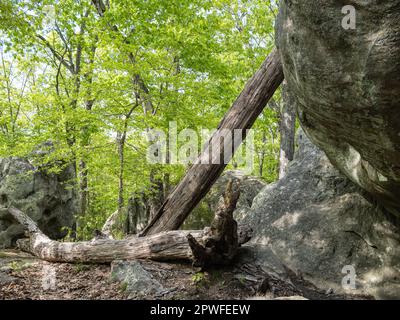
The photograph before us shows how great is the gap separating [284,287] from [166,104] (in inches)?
267

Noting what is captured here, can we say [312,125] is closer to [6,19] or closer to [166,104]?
[166,104]

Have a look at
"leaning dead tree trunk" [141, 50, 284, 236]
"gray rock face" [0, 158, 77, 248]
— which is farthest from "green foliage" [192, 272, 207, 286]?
"gray rock face" [0, 158, 77, 248]

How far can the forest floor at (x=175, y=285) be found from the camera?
15.2 ft

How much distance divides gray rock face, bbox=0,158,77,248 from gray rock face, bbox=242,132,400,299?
6.87m

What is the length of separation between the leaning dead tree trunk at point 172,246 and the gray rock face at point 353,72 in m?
1.93

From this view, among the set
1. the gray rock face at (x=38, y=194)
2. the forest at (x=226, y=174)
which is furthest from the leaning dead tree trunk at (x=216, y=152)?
the gray rock face at (x=38, y=194)

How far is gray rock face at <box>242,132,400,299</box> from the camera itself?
Answer: 4938 millimetres

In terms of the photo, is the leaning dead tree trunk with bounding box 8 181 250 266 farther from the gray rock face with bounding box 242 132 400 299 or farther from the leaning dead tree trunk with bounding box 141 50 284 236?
the gray rock face with bounding box 242 132 400 299

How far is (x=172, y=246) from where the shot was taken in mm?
5422

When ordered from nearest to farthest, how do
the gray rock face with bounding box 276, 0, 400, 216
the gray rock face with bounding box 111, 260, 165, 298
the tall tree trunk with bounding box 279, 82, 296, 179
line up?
the gray rock face with bounding box 276, 0, 400, 216
the gray rock face with bounding box 111, 260, 165, 298
the tall tree trunk with bounding box 279, 82, 296, 179

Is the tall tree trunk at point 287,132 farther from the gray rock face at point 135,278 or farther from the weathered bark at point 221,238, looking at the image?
the gray rock face at point 135,278

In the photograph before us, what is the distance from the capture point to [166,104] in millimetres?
9969

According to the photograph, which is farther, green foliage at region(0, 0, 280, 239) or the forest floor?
green foliage at region(0, 0, 280, 239)
